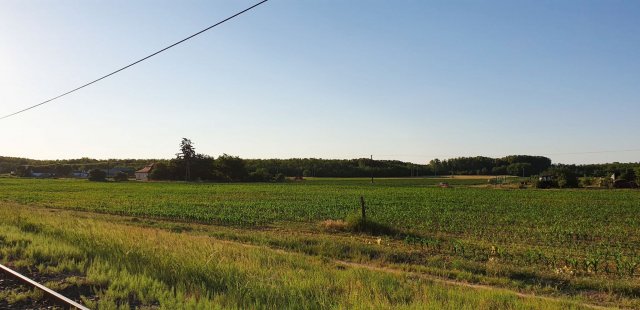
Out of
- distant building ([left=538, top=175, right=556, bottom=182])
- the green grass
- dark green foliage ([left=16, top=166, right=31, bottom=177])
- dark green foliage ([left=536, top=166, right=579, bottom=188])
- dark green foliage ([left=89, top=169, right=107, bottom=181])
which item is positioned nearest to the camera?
the green grass

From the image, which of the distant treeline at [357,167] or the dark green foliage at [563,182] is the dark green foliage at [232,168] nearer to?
the distant treeline at [357,167]

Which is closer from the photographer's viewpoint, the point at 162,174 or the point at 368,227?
the point at 368,227

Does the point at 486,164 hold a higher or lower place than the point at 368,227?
higher

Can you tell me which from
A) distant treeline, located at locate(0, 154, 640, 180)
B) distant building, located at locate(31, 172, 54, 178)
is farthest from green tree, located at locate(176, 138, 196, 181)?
distant building, located at locate(31, 172, 54, 178)

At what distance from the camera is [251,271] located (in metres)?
10.3

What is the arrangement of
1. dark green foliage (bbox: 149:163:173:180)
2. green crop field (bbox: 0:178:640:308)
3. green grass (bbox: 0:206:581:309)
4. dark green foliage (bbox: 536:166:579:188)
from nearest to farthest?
1. green grass (bbox: 0:206:581:309)
2. green crop field (bbox: 0:178:640:308)
3. dark green foliage (bbox: 536:166:579:188)
4. dark green foliage (bbox: 149:163:173:180)

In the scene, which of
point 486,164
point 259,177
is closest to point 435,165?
point 486,164

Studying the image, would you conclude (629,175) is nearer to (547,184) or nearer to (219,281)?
(547,184)

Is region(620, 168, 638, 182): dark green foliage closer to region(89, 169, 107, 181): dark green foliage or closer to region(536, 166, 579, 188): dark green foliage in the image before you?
region(536, 166, 579, 188): dark green foliage

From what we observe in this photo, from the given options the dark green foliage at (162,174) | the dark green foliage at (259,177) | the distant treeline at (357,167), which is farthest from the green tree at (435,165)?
the dark green foliage at (162,174)

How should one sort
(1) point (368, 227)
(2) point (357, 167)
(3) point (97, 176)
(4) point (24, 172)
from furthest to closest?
(2) point (357, 167) < (4) point (24, 172) < (3) point (97, 176) < (1) point (368, 227)

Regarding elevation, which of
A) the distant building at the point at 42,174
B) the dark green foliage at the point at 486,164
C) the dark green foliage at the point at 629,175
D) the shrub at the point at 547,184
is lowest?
the shrub at the point at 547,184

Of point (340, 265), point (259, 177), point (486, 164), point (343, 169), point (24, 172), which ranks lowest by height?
point (340, 265)

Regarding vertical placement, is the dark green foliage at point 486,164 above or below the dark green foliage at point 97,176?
above
